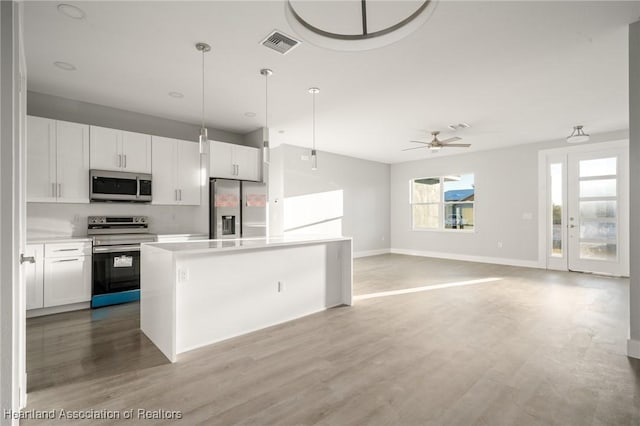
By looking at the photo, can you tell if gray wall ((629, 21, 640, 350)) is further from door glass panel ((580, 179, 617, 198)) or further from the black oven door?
the black oven door

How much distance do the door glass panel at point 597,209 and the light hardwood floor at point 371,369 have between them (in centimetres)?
299

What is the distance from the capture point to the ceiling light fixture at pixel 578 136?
536 centimetres

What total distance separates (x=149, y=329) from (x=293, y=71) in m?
3.00

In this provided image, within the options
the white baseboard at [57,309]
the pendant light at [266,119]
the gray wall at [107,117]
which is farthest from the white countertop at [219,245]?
the gray wall at [107,117]

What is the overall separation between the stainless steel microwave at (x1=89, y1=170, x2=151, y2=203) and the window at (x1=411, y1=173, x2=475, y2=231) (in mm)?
6962

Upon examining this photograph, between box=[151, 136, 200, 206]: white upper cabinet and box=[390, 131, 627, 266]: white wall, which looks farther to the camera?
box=[390, 131, 627, 266]: white wall

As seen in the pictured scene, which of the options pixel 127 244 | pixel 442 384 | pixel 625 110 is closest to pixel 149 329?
pixel 127 244

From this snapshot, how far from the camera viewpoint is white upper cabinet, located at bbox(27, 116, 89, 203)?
12.3ft

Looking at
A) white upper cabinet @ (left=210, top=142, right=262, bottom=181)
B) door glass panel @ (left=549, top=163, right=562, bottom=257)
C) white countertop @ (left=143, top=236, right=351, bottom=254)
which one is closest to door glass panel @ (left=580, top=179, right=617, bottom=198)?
door glass panel @ (left=549, top=163, right=562, bottom=257)

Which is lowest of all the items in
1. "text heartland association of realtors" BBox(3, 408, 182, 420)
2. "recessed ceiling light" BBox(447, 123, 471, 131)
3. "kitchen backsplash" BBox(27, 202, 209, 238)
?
"text heartland association of realtors" BBox(3, 408, 182, 420)

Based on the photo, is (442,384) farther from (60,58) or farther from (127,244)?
(60,58)

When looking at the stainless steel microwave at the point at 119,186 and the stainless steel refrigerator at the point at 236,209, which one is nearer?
the stainless steel microwave at the point at 119,186

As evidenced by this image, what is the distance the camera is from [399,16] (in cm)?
248

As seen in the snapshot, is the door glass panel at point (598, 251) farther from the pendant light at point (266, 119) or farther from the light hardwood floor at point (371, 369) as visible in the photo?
the pendant light at point (266, 119)
